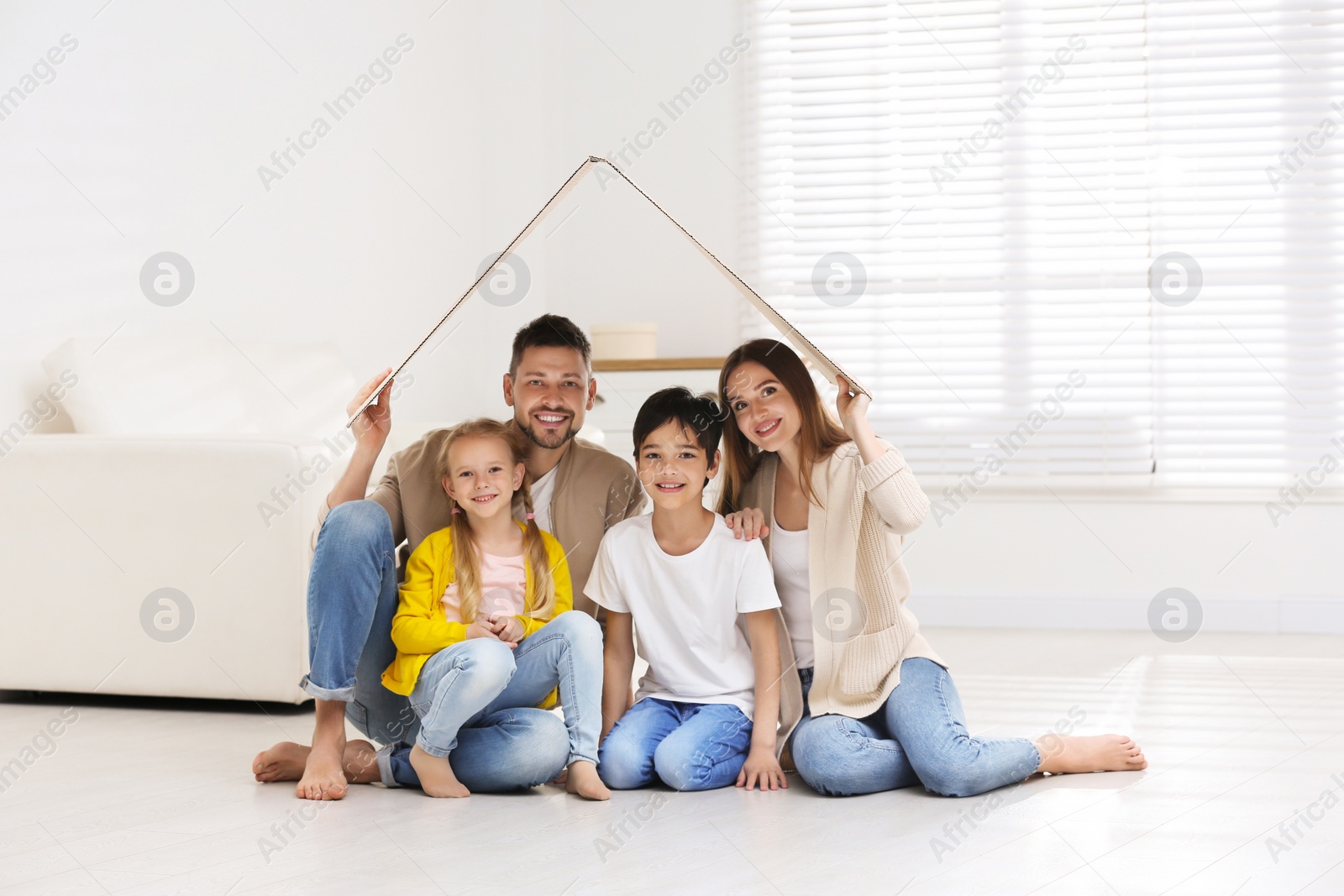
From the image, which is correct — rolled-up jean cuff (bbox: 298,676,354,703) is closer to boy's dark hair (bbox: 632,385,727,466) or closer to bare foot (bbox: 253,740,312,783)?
bare foot (bbox: 253,740,312,783)

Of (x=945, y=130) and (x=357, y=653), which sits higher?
(x=945, y=130)

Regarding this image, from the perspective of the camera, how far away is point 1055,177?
12.6 ft

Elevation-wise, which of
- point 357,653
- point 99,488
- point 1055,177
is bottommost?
point 357,653

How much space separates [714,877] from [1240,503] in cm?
286

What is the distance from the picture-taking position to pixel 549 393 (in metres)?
1.98

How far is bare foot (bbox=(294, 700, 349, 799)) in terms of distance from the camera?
5.91ft

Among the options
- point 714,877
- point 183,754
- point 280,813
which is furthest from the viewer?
point 183,754

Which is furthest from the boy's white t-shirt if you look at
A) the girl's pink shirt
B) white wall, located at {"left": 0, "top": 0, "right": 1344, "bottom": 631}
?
white wall, located at {"left": 0, "top": 0, "right": 1344, "bottom": 631}

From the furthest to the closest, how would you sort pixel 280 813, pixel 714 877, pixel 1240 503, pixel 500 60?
pixel 500 60 → pixel 1240 503 → pixel 280 813 → pixel 714 877

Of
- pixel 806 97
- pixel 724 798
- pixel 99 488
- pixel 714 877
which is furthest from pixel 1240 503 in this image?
pixel 99 488

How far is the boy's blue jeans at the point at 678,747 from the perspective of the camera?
182cm

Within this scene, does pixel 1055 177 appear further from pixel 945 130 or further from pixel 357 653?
pixel 357 653

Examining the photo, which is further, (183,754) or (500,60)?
(500,60)

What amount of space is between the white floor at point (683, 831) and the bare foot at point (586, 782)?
Result: 0.02 m
